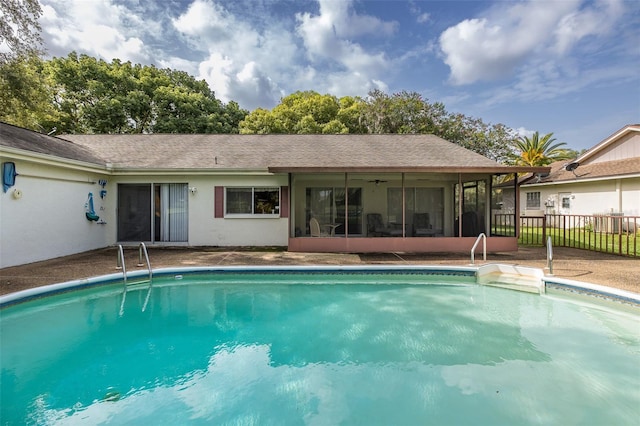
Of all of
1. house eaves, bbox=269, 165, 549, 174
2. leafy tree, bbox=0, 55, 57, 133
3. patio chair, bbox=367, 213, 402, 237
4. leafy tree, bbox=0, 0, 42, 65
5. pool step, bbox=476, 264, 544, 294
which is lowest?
pool step, bbox=476, 264, 544, 294

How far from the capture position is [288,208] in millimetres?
11078

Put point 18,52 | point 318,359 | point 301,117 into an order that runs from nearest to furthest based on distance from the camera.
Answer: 1. point 318,359
2. point 18,52
3. point 301,117

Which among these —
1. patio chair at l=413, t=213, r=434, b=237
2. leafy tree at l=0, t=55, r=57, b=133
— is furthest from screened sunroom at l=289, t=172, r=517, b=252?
leafy tree at l=0, t=55, r=57, b=133

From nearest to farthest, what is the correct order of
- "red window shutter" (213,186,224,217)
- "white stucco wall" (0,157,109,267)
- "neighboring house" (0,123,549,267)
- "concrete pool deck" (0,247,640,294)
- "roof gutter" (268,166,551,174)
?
"concrete pool deck" (0,247,640,294) → "white stucco wall" (0,157,109,267) → "neighboring house" (0,123,549,267) → "roof gutter" (268,166,551,174) → "red window shutter" (213,186,224,217)

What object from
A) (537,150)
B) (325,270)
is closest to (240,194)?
(325,270)

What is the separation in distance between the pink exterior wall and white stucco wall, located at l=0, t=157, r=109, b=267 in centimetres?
686

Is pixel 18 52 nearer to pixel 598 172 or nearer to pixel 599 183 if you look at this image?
pixel 598 172

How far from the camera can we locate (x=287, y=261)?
9266 mm

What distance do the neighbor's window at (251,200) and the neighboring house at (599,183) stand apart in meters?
13.8

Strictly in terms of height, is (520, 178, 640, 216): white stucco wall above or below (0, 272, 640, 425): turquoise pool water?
above

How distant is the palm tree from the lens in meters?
29.4

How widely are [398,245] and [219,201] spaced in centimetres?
647

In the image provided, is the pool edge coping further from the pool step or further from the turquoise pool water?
the turquoise pool water

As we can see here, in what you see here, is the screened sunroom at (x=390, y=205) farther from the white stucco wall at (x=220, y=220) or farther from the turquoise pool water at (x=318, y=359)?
the turquoise pool water at (x=318, y=359)
